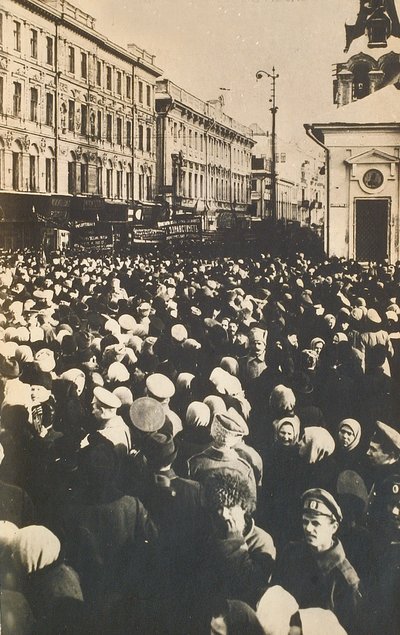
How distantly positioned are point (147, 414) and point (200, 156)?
3.58ft

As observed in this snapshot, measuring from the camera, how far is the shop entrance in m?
2.86

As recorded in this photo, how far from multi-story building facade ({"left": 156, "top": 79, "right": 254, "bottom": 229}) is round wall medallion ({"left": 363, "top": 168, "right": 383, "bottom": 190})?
0.46 m

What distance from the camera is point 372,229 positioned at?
2891 mm

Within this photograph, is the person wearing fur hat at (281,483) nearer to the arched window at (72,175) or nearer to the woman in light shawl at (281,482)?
the woman in light shawl at (281,482)

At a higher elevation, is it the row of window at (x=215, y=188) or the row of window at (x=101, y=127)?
the row of window at (x=101, y=127)

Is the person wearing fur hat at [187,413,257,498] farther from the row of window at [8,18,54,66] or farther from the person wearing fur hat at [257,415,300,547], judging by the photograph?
the row of window at [8,18,54,66]

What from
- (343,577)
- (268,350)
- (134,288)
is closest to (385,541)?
(343,577)

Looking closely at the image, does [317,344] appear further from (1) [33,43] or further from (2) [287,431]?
(1) [33,43]

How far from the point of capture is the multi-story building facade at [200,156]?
2.91 metres

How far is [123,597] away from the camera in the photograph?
8.45ft

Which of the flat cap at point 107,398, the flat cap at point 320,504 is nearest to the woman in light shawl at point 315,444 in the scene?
the flat cap at point 320,504

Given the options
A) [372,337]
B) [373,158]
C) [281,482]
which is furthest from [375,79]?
[281,482]

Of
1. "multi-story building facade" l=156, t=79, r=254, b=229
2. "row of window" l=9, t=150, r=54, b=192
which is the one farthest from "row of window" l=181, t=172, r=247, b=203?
"row of window" l=9, t=150, r=54, b=192

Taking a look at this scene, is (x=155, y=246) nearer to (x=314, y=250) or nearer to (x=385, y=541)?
(x=314, y=250)
